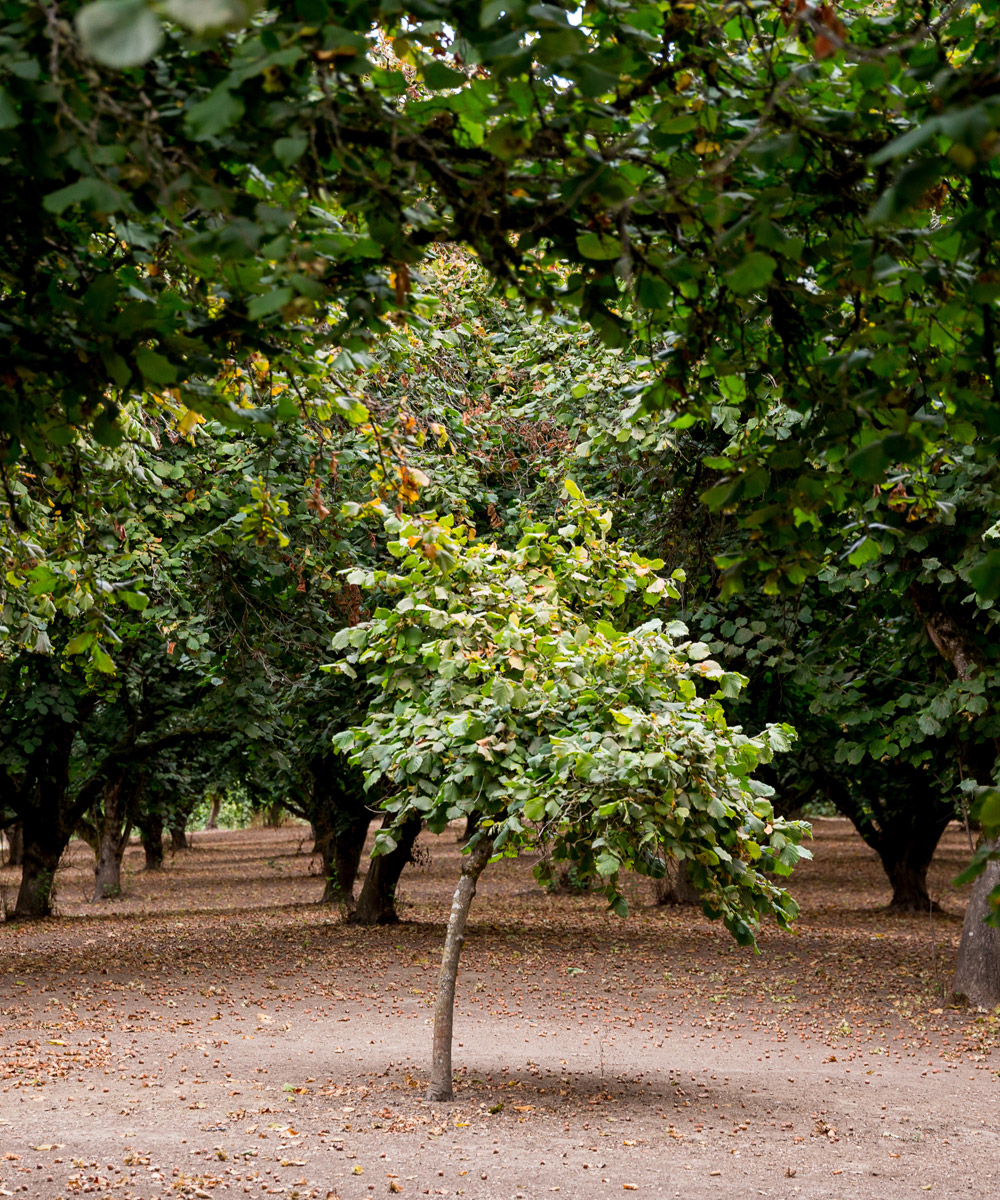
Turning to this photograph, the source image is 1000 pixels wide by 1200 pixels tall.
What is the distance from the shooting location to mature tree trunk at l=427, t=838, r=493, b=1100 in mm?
7297

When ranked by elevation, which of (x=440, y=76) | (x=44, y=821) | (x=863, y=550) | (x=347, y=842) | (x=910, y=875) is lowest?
(x=910, y=875)

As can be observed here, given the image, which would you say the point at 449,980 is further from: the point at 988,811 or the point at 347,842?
the point at 347,842

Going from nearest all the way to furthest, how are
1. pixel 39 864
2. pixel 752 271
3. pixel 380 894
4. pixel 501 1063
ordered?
pixel 752 271, pixel 501 1063, pixel 380 894, pixel 39 864

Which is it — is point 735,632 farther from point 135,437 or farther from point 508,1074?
point 135,437

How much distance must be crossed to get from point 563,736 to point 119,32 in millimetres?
5484

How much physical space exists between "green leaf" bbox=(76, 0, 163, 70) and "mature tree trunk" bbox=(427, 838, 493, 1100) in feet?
20.5

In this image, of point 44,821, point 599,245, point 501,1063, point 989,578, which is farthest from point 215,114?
point 44,821

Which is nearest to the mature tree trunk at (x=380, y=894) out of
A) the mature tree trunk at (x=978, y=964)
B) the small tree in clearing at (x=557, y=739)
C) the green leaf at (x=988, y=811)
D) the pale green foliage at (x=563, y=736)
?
the mature tree trunk at (x=978, y=964)

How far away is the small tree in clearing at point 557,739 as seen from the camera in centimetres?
604

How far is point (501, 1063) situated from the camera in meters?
8.88

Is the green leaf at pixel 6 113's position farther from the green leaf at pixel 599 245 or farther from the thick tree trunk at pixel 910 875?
the thick tree trunk at pixel 910 875

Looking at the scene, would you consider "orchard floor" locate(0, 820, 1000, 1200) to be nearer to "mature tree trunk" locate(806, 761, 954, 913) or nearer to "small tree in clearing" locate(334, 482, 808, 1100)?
"small tree in clearing" locate(334, 482, 808, 1100)

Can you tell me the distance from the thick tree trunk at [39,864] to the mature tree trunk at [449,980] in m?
12.7

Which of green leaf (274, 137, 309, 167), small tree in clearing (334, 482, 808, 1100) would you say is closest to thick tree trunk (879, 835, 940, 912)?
small tree in clearing (334, 482, 808, 1100)
